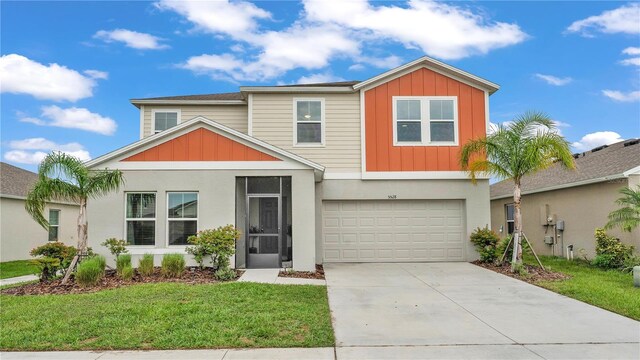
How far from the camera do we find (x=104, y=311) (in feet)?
24.5

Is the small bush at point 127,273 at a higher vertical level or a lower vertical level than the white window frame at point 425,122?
lower

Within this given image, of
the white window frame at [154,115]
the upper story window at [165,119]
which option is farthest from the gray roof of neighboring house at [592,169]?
the upper story window at [165,119]

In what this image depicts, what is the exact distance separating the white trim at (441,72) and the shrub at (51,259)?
9.65 m

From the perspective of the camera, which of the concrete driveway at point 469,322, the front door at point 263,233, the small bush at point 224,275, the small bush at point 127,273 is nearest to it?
the concrete driveway at point 469,322

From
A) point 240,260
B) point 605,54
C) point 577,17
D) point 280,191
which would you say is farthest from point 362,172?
point 605,54

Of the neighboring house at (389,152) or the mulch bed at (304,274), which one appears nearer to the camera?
the mulch bed at (304,274)

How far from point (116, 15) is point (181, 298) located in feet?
32.5

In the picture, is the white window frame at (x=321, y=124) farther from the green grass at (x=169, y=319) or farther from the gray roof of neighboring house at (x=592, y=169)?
the gray roof of neighboring house at (x=592, y=169)

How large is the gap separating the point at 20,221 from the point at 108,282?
1107 centimetres

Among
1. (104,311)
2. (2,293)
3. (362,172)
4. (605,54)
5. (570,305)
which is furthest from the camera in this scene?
(605,54)

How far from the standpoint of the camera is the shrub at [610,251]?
42.3ft

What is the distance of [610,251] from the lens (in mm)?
13148

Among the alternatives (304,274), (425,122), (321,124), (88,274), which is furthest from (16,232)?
(425,122)

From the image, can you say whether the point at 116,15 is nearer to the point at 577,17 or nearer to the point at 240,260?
the point at 240,260
